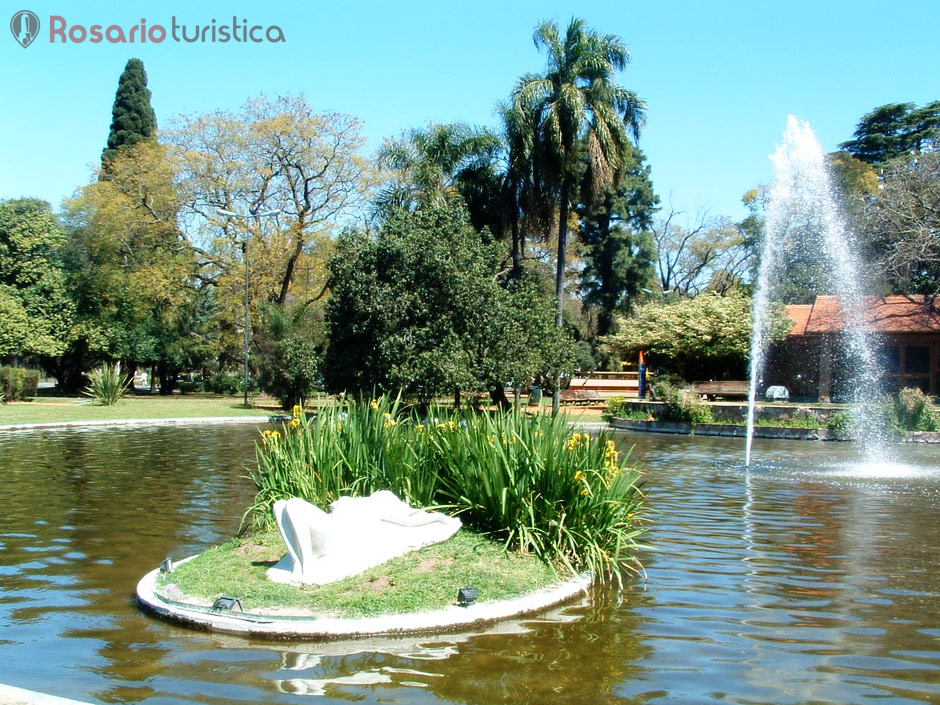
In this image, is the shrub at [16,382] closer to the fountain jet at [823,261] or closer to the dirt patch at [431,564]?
the fountain jet at [823,261]

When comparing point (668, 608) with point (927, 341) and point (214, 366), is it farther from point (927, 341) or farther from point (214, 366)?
point (214, 366)

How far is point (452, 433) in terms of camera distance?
9.67 m

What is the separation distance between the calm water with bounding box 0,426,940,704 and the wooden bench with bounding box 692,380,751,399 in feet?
79.0

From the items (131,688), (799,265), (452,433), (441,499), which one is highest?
(799,265)

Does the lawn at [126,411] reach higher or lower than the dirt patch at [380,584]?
higher

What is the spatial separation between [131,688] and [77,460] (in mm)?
14303

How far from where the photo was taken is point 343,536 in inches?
307

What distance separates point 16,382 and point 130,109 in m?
24.4

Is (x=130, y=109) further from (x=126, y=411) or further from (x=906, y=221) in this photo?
(x=906, y=221)

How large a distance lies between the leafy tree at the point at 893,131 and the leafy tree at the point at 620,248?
43.7 feet

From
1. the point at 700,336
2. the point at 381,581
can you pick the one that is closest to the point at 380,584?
the point at 381,581

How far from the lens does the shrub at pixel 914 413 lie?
83.0 feet

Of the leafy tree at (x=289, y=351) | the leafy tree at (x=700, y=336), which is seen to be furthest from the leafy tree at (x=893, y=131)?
the leafy tree at (x=289, y=351)

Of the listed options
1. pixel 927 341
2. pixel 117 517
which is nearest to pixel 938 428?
pixel 927 341
